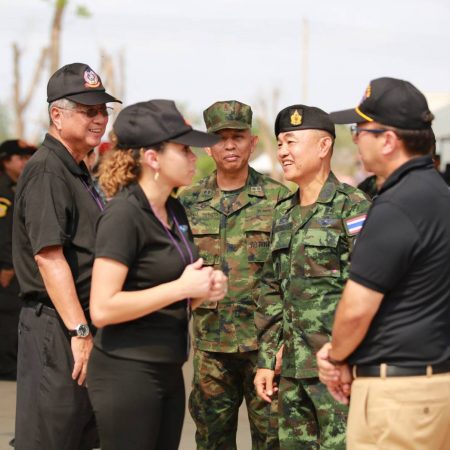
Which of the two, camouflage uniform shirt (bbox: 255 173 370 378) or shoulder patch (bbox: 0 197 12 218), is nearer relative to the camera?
camouflage uniform shirt (bbox: 255 173 370 378)

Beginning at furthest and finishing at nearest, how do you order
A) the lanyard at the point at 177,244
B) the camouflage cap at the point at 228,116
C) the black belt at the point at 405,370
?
the camouflage cap at the point at 228,116 → the lanyard at the point at 177,244 → the black belt at the point at 405,370

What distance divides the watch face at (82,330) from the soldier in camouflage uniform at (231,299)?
129cm

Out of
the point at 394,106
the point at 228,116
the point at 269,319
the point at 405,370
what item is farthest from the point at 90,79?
the point at 405,370

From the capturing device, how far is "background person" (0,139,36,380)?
404 inches

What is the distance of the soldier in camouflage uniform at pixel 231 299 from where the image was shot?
232 inches

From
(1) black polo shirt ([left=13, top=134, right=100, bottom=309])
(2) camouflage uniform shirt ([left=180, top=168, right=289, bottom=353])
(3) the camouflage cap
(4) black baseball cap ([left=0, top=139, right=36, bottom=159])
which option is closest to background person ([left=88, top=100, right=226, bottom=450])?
(1) black polo shirt ([left=13, top=134, right=100, bottom=309])

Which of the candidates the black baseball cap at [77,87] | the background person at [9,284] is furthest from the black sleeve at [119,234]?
the background person at [9,284]

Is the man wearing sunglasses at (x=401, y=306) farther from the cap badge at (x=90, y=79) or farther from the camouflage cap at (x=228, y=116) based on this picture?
the camouflage cap at (x=228, y=116)

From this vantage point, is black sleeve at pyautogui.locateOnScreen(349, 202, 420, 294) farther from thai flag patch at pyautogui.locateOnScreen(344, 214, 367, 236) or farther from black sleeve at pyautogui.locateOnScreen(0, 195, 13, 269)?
black sleeve at pyautogui.locateOnScreen(0, 195, 13, 269)

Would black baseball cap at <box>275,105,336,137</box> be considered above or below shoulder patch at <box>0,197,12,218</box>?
above

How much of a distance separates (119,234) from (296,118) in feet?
6.00

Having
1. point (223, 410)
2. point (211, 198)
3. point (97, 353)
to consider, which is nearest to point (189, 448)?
point (223, 410)

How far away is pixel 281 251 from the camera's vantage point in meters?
5.34

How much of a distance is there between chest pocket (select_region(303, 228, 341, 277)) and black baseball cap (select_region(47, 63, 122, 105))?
4.04ft
